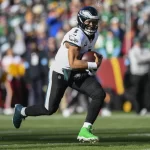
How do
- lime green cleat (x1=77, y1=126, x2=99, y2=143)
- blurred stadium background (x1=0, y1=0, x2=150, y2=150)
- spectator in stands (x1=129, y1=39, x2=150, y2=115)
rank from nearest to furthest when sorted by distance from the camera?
1. lime green cleat (x1=77, y1=126, x2=99, y2=143)
2. spectator in stands (x1=129, y1=39, x2=150, y2=115)
3. blurred stadium background (x1=0, y1=0, x2=150, y2=150)

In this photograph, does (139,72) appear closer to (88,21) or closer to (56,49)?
(56,49)

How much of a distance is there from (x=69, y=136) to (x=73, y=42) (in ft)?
5.75

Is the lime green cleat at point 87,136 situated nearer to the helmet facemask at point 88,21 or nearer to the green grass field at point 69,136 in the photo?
the green grass field at point 69,136

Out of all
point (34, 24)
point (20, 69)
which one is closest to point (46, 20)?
point (34, 24)

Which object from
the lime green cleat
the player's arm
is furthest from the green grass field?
the player's arm

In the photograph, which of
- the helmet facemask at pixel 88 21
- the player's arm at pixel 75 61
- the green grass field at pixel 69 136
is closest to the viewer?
the green grass field at pixel 69 136

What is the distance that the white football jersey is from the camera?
8.83 metres

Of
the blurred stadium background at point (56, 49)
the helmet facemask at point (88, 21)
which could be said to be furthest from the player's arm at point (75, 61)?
the blurred stadium background at point (56, 49)

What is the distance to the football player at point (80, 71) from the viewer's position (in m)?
8.81

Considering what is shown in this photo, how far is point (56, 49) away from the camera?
722 inches

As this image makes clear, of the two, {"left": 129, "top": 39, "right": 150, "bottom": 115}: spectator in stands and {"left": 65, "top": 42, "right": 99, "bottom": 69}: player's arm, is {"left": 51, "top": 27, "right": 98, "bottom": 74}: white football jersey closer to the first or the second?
{"left": 65, "top": 42, "right": 99, "bottom": 69}: player's arm

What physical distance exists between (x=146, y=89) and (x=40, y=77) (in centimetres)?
258

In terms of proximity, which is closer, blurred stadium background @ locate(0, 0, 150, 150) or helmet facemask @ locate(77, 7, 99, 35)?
helmet facemask @ locate(77, 7, 99, 35)

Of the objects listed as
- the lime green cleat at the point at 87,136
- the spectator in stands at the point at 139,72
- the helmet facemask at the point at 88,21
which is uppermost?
the helmet facemask at the point at 88,21
